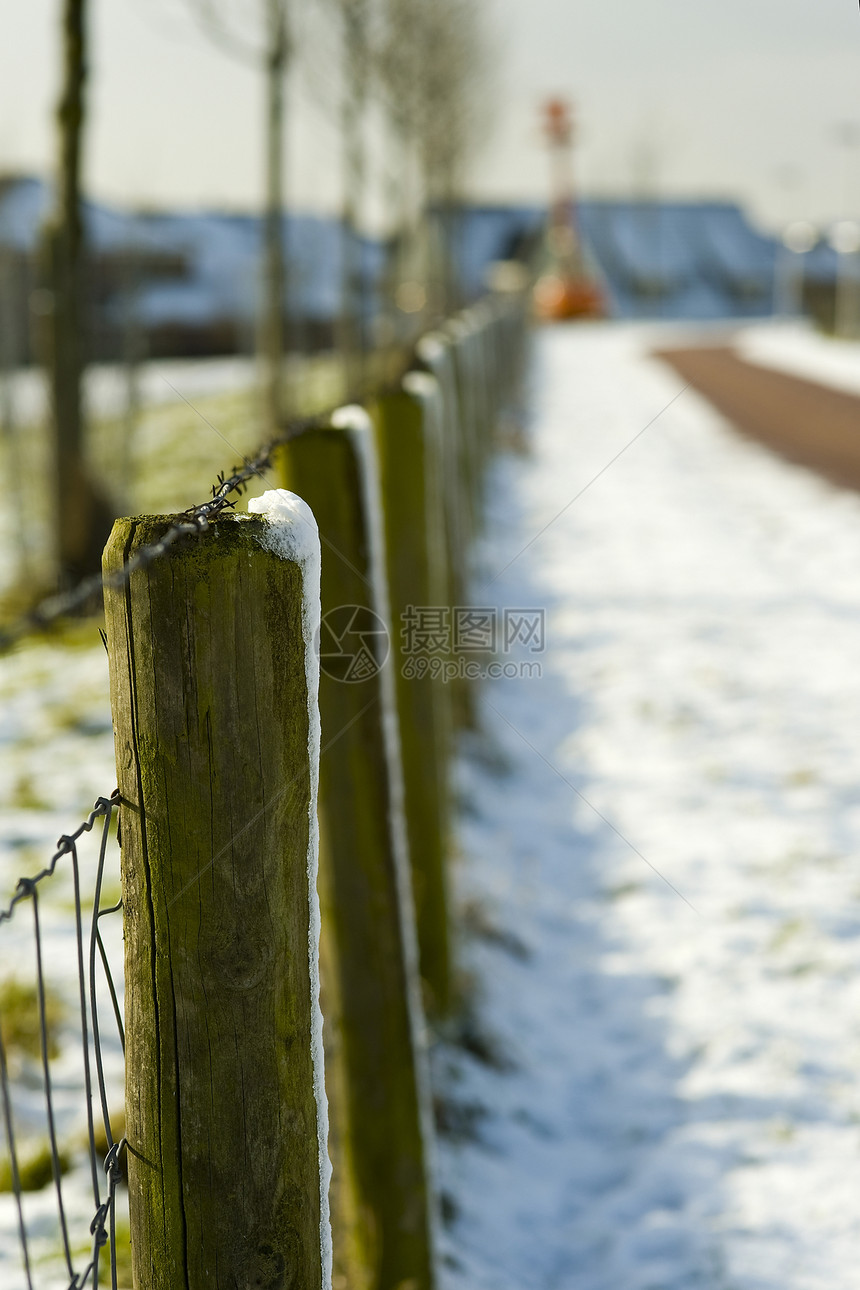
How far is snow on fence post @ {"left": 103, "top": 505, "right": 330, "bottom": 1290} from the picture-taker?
1.26 metres

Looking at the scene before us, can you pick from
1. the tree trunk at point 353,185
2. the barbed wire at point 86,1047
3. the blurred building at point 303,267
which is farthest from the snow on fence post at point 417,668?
the tree trunk at point 353,185

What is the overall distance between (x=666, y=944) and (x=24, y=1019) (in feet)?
6.49

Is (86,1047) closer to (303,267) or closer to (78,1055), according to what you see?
(78,1055)

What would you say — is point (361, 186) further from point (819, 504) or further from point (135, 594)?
point (135, 594)

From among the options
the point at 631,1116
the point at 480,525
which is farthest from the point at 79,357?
the point at 631,1116

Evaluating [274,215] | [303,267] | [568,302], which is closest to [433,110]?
[303,267]

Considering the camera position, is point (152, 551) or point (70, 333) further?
point (70, 333)

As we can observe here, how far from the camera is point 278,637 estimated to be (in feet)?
4.28

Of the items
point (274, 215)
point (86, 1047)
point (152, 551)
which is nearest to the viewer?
point (152, 551)

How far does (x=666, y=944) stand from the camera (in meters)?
3.76

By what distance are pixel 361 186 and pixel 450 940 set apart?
50.9 ft

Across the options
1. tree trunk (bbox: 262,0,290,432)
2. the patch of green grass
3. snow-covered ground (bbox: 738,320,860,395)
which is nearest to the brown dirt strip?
snow-covered ground (bbox: 738,320,860,395)

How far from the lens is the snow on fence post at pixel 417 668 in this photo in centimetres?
320

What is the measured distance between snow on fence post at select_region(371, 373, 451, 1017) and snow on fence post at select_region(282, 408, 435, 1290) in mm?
742
